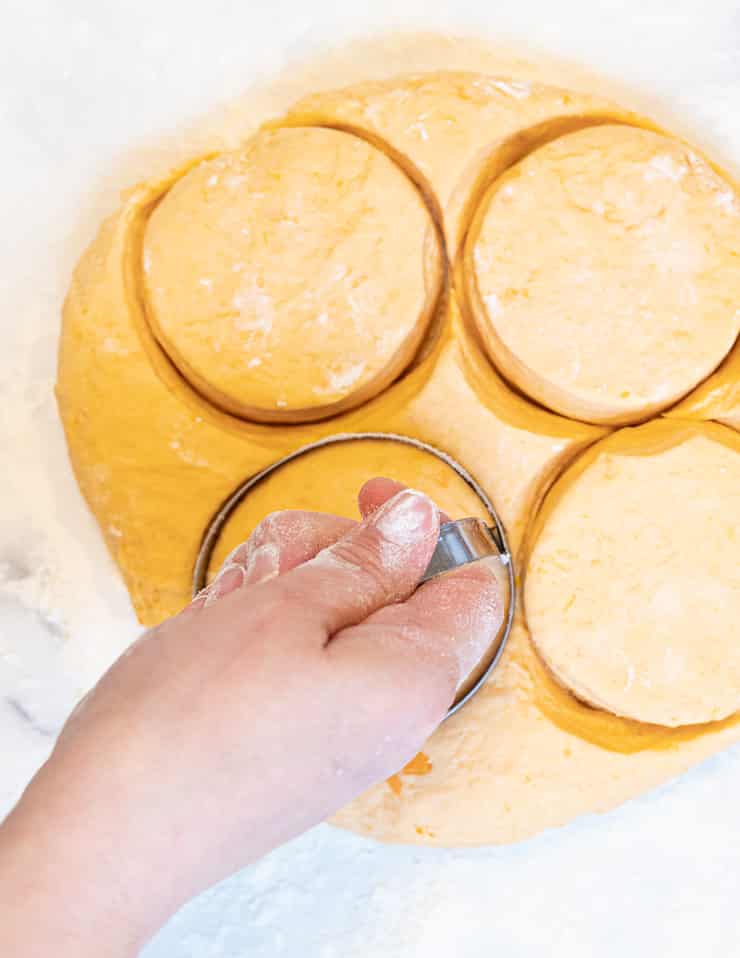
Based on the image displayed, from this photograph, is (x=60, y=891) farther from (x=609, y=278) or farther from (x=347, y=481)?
(x=609, y=278)

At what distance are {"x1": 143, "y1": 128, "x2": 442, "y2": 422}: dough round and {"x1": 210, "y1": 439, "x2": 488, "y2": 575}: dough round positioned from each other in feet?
0.23

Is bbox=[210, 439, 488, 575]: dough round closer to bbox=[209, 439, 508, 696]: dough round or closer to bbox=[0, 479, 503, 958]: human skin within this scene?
bbox=[209, 439, 508, 696]: dough round

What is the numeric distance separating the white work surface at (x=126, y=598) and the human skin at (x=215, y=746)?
702mm

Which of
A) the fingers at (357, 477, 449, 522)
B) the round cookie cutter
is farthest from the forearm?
the round cookie cutter

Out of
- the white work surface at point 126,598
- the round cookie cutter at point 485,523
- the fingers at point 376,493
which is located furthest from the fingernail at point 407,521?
the white work surface at point 126,598

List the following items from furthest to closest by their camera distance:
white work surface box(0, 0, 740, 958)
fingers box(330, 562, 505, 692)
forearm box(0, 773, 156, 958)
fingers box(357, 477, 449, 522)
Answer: white work surface box(0, 0, 740, 958) → fingers box(357, 477, 449, 522) → fingers box(330, 562, 505, 692) → forearm box(0, 773, 156, 958)

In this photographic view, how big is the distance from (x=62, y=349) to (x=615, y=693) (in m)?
Result: 0.79

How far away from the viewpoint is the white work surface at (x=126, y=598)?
1103mm

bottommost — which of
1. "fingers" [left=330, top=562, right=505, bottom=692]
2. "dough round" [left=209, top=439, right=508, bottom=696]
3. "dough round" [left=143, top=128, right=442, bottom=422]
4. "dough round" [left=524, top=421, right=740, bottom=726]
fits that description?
"dough round" [left=524, top=421, right=740, bottom=726]

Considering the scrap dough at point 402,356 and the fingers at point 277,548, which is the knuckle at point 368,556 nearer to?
the fingers at point 277,548

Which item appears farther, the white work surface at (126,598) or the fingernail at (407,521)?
the white work surface at (126,598)

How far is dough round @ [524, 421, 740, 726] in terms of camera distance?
3.02 ft

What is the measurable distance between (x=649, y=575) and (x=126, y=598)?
717 mm

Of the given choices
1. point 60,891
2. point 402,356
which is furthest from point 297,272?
point 60,891
